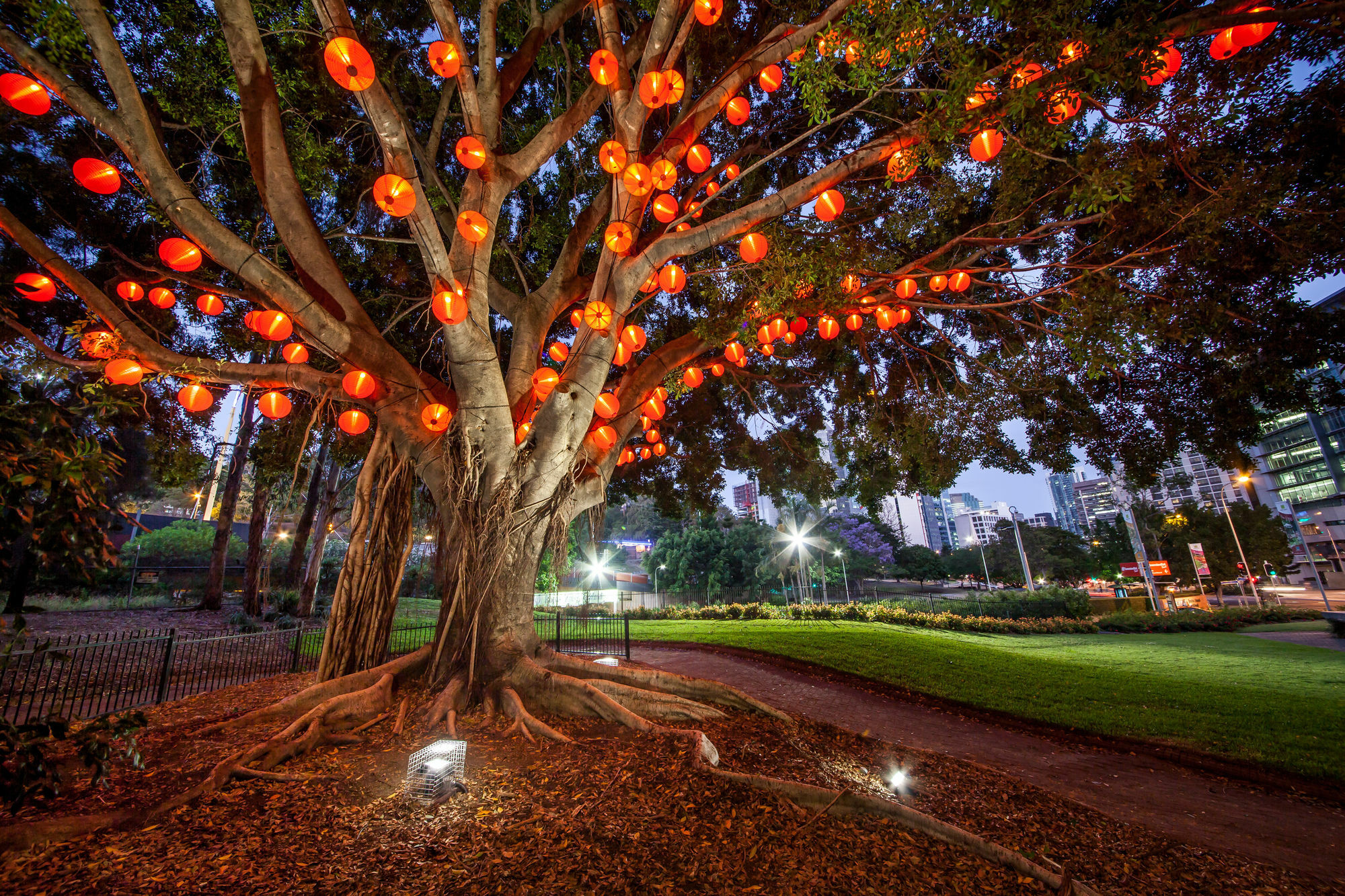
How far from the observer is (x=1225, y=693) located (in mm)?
8000

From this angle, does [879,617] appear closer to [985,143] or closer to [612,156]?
[985,143]

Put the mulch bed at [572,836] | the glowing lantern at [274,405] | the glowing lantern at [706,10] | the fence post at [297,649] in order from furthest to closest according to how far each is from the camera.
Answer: the fence post at [297,649] → the glowing lantern at [274,405] → the glowing lantern at [706,10] → the mulch bed at [572,836]

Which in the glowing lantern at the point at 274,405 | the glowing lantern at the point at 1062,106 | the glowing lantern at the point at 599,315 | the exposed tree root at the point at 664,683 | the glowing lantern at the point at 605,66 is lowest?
the exposed tree root at the point at 664,683

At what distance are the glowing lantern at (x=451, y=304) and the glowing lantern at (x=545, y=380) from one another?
123 centimetres

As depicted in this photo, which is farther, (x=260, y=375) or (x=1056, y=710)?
(x=1056, y=710)

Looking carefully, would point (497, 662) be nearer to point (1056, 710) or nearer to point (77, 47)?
point (77, 47)

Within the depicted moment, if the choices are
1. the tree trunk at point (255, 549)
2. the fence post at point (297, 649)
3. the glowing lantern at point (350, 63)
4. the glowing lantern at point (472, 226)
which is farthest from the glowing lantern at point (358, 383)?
the tree trunk at point (255, 549)

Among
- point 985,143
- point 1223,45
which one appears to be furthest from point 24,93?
point 1223,45

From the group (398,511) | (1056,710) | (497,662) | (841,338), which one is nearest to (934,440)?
(841,338)

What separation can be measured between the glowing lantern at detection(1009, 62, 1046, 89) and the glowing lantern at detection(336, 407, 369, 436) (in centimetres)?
714

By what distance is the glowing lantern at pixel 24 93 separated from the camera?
147 inches

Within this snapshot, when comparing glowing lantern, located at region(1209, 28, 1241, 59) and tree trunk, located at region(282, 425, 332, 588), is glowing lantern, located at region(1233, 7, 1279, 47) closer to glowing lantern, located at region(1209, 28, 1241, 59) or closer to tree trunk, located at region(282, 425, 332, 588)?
glowing lantern, located at region(1209, 28, 1241, 59)

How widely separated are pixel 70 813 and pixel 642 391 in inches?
249

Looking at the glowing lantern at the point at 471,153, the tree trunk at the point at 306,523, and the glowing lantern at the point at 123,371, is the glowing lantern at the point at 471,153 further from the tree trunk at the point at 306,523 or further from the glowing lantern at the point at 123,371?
the tree trunk at the point at 306,523
